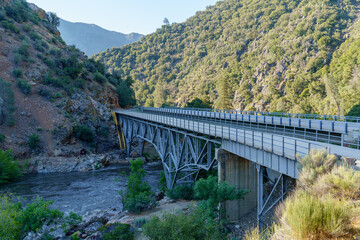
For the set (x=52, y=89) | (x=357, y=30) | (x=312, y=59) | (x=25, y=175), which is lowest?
(x=25, y=175)

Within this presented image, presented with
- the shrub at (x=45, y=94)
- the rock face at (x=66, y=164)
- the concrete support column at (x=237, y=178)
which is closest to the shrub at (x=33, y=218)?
the concrete support column at (x=237, y=178)

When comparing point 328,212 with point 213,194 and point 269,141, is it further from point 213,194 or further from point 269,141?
point 213,194

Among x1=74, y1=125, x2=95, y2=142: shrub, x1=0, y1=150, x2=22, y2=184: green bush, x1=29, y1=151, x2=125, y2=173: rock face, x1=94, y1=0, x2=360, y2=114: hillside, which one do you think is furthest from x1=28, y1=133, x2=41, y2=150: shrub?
x1=94, y1=0, x2=360, y2=114: hillside

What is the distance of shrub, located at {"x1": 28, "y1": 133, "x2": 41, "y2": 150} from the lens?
34.1 m

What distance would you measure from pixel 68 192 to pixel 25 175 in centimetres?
1064

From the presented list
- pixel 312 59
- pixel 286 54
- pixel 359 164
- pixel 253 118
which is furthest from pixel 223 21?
pixel 359 164

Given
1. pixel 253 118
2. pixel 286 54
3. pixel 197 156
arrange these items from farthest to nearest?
pixel 286 54 < pixel 253 118 < pixel 197 156

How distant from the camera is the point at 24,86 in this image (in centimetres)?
3909

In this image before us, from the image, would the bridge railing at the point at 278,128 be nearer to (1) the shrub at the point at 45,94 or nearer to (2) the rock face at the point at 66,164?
(2) the rock face at the point at 66,164

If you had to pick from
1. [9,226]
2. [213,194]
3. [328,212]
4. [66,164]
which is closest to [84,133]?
[66,164]

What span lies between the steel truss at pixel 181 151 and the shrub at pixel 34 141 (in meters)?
13.4

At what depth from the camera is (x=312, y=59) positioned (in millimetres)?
61531

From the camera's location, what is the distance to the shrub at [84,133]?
39.2 m

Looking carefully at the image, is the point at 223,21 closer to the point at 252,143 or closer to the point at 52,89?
the point at 52,89
